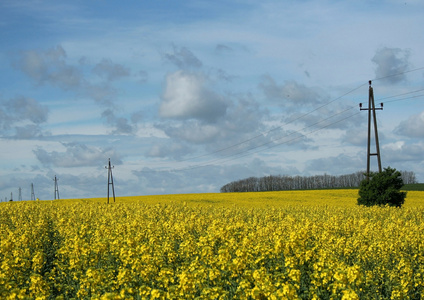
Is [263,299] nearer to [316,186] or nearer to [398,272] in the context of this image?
[398,272]

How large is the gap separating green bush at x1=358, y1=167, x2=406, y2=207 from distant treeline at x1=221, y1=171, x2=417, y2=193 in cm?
6547

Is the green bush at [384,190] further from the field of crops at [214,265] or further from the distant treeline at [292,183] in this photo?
the distant treeline at [292,183]

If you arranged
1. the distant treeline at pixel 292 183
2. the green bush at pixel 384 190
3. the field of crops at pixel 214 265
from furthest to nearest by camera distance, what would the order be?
the distant treeline at pixel 292 183, the green bush at pixel 384 190, the field of crops at pixel 214 265

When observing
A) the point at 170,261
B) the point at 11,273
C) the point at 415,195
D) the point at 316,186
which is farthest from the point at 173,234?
the point at 316,186

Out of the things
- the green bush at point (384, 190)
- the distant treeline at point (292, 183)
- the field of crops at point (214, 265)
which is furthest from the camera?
the distant treeline at point (292, 183)

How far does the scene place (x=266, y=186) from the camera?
4345 inches

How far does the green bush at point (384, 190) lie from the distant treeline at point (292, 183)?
65471 mm

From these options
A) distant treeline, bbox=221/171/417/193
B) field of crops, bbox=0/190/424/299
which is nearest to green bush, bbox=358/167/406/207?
field of crops, bbox=0/190/424/299

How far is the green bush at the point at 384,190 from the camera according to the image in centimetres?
4116

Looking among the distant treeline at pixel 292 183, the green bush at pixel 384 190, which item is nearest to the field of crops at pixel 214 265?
the green bush at pixel 384 190

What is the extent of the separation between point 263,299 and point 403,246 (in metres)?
9.51

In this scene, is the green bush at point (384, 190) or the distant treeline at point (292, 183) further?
the distant treeline at point (292, 183)

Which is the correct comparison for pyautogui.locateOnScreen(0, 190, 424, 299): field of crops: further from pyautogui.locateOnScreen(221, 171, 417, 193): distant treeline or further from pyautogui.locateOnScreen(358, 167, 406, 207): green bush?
pyautogui.locateOnScreen(221, 171, 417, 193): distant treeline

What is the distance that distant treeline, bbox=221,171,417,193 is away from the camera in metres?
109
